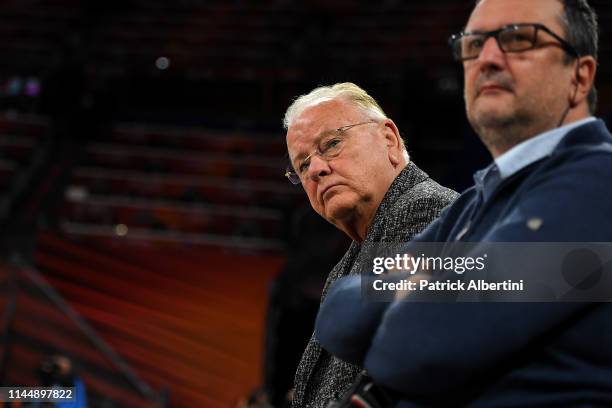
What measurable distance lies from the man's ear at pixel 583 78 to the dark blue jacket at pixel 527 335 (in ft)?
0.26

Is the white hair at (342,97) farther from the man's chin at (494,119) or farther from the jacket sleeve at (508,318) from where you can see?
the jacket sleeve at (508,318)

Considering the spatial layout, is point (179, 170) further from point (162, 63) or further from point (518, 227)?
point (518, 227)

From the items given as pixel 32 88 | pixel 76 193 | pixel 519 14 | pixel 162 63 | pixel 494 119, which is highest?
pixel 519 14

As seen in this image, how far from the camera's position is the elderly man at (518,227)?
78 centimetres

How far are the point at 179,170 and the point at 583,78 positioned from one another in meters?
7.27

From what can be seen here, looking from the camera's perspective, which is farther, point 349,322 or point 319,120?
point 319,120

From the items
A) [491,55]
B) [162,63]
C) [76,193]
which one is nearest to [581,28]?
[491,55]

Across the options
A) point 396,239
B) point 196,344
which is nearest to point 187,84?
point 196,344

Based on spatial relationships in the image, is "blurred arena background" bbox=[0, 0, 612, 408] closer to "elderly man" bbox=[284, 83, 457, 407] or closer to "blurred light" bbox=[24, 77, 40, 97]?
"blurred light" bbox=[24, 77, 40, 97]

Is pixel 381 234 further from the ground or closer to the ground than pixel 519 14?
closer to the ground

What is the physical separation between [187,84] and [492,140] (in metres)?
8.37

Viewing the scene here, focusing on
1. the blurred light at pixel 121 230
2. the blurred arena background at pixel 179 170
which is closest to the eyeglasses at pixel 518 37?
the blurred arena background at pixel 179 170

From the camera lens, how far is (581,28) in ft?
3.00

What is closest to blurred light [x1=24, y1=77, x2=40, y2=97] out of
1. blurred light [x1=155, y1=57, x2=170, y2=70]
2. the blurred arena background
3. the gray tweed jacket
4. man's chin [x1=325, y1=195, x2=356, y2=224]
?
the blurred arena background
